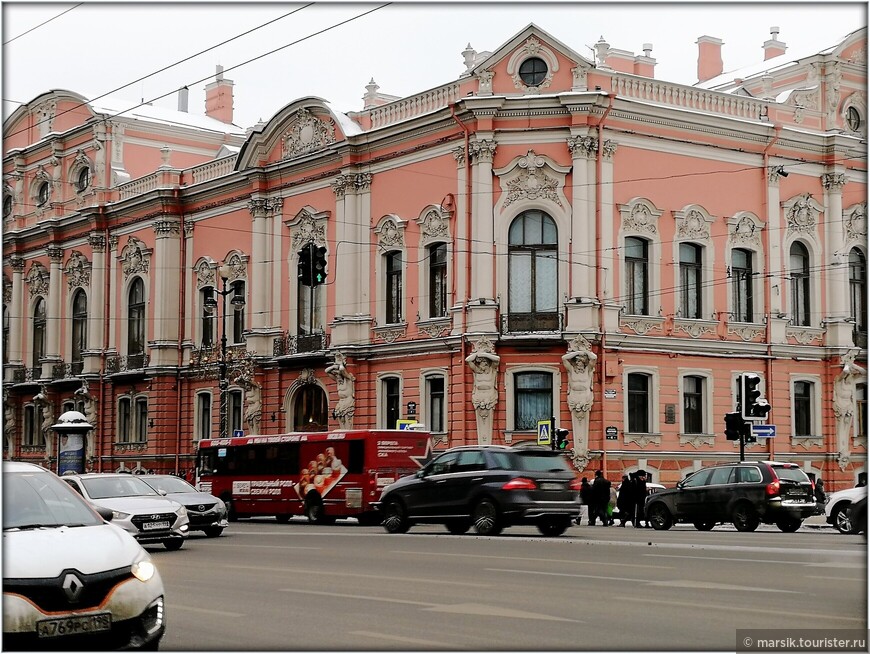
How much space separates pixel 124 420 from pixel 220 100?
19.3 meters

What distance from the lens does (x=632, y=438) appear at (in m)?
39.6

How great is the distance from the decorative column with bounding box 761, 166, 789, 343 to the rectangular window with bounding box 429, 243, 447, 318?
1053cm

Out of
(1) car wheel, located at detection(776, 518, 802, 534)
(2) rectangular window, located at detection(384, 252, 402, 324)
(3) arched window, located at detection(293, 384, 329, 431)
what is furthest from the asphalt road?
(3) arched window, located at detection(293, 384, 329, 431)

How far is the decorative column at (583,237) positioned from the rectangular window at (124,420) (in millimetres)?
24720

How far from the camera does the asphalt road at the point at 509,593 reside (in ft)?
36.3

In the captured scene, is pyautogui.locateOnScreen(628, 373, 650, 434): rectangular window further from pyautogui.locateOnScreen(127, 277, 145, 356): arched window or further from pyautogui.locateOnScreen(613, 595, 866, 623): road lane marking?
pyautogui.locateOnScreen(613, 595, 866, 623): road lane marking

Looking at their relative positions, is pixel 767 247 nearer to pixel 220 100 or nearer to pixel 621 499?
pixel 621 499

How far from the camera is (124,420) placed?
5712 centimetres

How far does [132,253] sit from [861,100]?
1193 inches

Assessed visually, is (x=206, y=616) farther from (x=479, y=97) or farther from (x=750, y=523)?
(x=479, y=97)

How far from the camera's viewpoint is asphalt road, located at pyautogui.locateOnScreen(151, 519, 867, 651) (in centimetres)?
1108

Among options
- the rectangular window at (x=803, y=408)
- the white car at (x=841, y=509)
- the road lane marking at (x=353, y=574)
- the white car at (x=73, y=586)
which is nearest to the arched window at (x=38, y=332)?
the rectangular window at (x=803, y=408)

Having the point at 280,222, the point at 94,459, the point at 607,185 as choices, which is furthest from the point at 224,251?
the point at 607,185

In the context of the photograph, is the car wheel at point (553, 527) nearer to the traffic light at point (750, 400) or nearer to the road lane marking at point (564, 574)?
the traffic light at point (750, 400)
